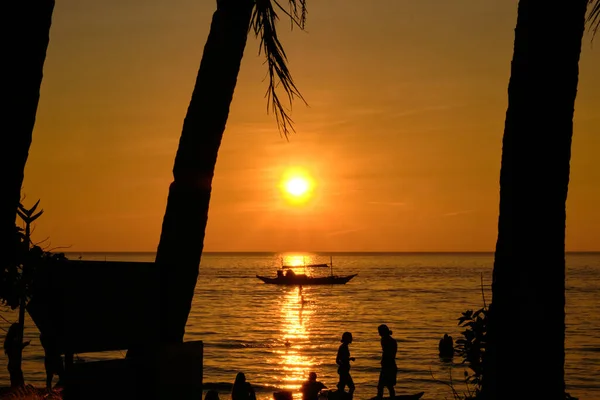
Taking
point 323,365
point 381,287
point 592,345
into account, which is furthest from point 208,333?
point 381,287

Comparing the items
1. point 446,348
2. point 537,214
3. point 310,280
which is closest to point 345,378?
point 537,214

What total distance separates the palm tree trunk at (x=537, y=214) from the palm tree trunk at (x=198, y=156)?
3.77 metres

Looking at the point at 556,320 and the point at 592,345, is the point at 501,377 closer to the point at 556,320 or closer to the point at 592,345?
the point at 556,320

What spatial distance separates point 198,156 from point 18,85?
460 cm

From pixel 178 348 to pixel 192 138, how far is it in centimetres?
216

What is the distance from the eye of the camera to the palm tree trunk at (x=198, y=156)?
300 inches

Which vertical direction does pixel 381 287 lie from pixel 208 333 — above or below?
above

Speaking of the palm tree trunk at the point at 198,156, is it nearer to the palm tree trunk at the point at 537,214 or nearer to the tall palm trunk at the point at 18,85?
the palm tree trunk at the point at 537,214

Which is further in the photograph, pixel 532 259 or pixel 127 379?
pixel 127 379

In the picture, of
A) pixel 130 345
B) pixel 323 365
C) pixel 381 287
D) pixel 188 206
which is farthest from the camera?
pixel 381 287

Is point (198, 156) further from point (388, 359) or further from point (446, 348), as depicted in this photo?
point (446, 348)

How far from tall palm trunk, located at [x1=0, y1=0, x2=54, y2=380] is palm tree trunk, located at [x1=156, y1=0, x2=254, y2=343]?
14.1 ft

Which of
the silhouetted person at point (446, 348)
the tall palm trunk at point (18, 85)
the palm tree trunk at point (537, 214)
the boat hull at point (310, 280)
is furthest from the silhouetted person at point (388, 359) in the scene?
the boat hull at point (310, 280)

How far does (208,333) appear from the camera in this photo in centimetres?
6406
